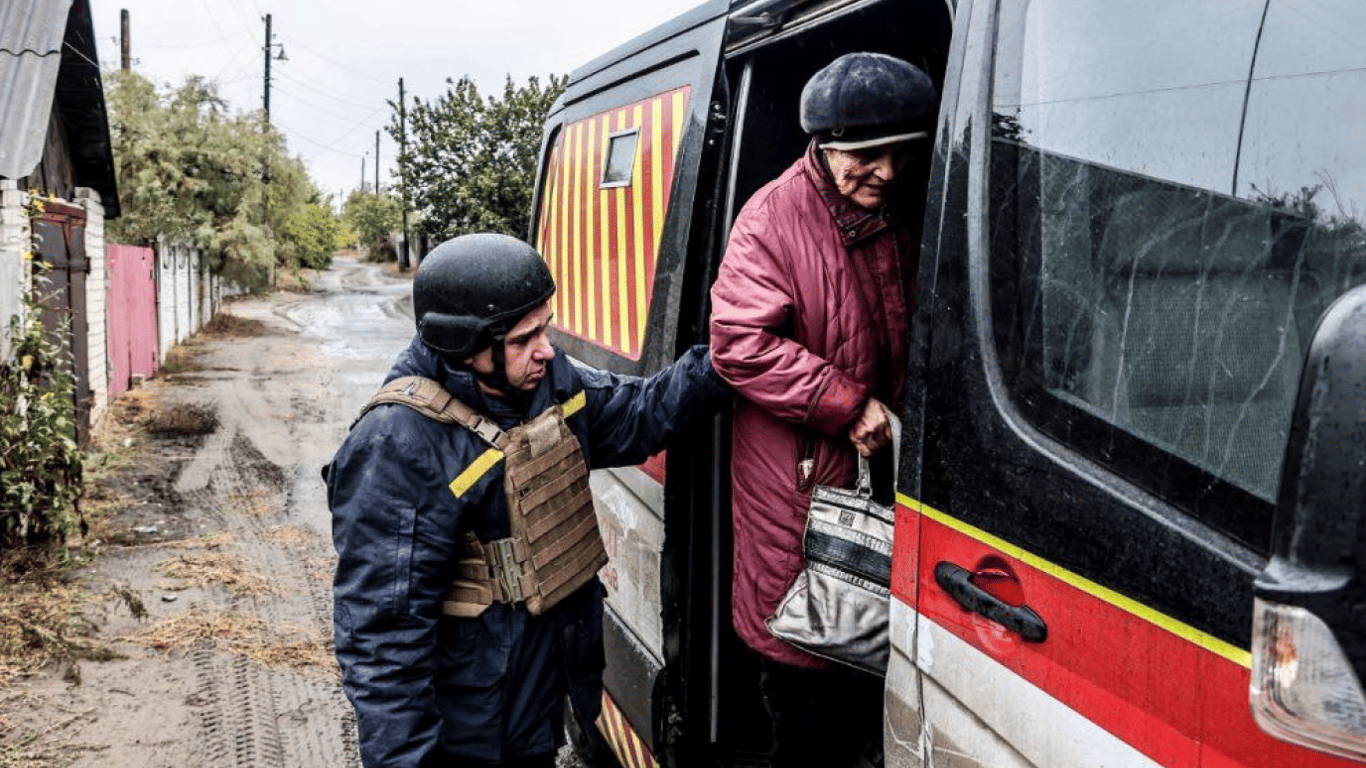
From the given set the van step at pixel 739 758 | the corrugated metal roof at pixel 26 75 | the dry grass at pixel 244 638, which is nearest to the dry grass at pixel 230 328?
the corrugated metal roof at pixel 26 75

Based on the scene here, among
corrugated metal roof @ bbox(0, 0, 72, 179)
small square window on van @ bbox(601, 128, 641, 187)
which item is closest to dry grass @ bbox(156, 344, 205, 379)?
corrugated metal roof @ bbox(0, 0, 72, 179)

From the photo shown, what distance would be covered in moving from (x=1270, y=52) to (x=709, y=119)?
1509 mm

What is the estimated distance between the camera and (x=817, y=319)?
7.38 feet

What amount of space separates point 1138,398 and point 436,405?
127 centimetres

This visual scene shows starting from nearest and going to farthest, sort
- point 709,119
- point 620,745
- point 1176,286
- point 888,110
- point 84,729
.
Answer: point 1176,286
point 888,110
point 709,119
point 620,745
point 84,729

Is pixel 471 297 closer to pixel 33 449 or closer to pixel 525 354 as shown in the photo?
pixel 525 354

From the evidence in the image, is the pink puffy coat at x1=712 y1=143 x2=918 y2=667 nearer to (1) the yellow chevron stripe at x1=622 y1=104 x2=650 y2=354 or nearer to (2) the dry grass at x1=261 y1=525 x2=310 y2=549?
(1) the yellow chevron stripe at x1=622 y1=104 x2=650 y2=354

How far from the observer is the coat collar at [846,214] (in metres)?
2.27

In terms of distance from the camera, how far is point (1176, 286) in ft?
4.43

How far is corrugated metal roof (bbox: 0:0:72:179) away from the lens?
671cm

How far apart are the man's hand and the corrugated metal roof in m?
6.14

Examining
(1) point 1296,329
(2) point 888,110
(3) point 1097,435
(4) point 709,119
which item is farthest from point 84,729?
(1) point 1296,329

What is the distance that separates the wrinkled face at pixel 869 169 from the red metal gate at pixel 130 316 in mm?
11017

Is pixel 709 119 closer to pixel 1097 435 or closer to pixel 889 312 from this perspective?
pixel 889 312
